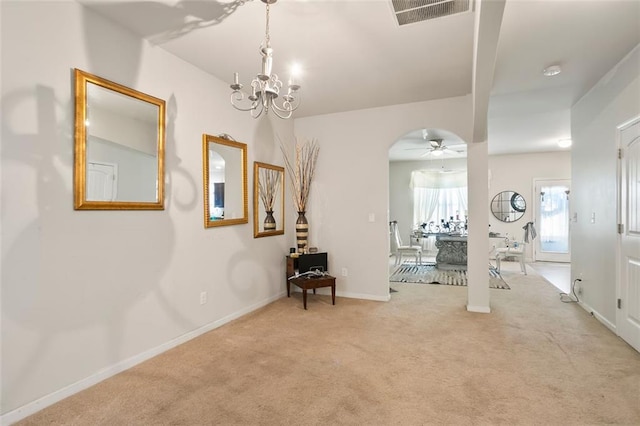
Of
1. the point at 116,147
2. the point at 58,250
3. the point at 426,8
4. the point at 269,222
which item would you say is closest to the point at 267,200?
the point at 269,222

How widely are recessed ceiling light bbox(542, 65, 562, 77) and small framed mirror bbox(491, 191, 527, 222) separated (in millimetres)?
5479

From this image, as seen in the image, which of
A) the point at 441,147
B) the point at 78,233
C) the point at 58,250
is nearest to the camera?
the point at 58,250

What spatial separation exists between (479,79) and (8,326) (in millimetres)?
3393

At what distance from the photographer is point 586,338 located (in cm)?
306

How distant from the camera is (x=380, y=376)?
236 centimetres

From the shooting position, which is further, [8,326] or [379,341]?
[379,341]

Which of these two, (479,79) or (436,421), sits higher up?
(479,79)

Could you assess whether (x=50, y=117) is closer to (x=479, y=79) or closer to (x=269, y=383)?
(x=269, y=383)

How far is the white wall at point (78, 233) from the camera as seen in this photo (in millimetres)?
1900

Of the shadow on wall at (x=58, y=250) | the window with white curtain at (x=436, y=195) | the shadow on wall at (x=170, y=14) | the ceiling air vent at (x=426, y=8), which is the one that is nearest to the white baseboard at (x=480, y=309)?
the ceiling air vent at (x=426, y=8)

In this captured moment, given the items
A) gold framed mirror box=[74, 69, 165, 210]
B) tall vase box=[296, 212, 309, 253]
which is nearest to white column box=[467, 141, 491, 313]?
→ tall vase box=[296, 212, 309, 253]

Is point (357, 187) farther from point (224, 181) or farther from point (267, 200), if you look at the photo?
point (224, 181)

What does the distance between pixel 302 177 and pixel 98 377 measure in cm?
322

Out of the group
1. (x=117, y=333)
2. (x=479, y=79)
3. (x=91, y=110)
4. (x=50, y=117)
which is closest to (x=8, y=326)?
(x=117, y=333)
